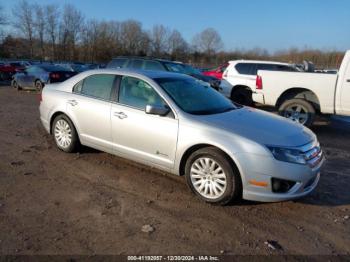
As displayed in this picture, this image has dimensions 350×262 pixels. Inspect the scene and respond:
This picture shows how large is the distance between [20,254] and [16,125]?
5.86m

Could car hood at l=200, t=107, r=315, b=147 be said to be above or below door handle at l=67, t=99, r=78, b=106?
above

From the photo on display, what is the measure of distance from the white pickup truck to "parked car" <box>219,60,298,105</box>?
7.10 feet

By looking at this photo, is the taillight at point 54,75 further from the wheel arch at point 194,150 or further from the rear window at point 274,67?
the wheel arch at point 194,150

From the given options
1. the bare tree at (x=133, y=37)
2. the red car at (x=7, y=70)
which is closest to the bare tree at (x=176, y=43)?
the bare tree at (x=133, y=37)

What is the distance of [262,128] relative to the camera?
4051 mm

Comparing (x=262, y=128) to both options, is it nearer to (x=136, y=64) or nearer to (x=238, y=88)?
(x=238, y=88)

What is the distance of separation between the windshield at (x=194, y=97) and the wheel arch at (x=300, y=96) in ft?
14.2

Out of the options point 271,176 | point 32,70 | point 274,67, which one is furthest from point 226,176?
point 32,70

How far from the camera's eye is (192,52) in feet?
282

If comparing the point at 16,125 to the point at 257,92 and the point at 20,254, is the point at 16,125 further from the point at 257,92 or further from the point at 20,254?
the point at 257,92

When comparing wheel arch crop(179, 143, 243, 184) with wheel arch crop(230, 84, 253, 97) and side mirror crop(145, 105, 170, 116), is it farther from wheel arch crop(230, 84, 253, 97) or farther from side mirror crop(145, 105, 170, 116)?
wheel arch crop(230, 84, 253, 97)

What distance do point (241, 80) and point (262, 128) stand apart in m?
7.75

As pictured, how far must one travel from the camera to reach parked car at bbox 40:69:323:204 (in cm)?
371

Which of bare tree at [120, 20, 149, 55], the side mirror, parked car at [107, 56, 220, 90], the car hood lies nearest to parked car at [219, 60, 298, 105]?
parked car at [107, 56, 220, 90]
